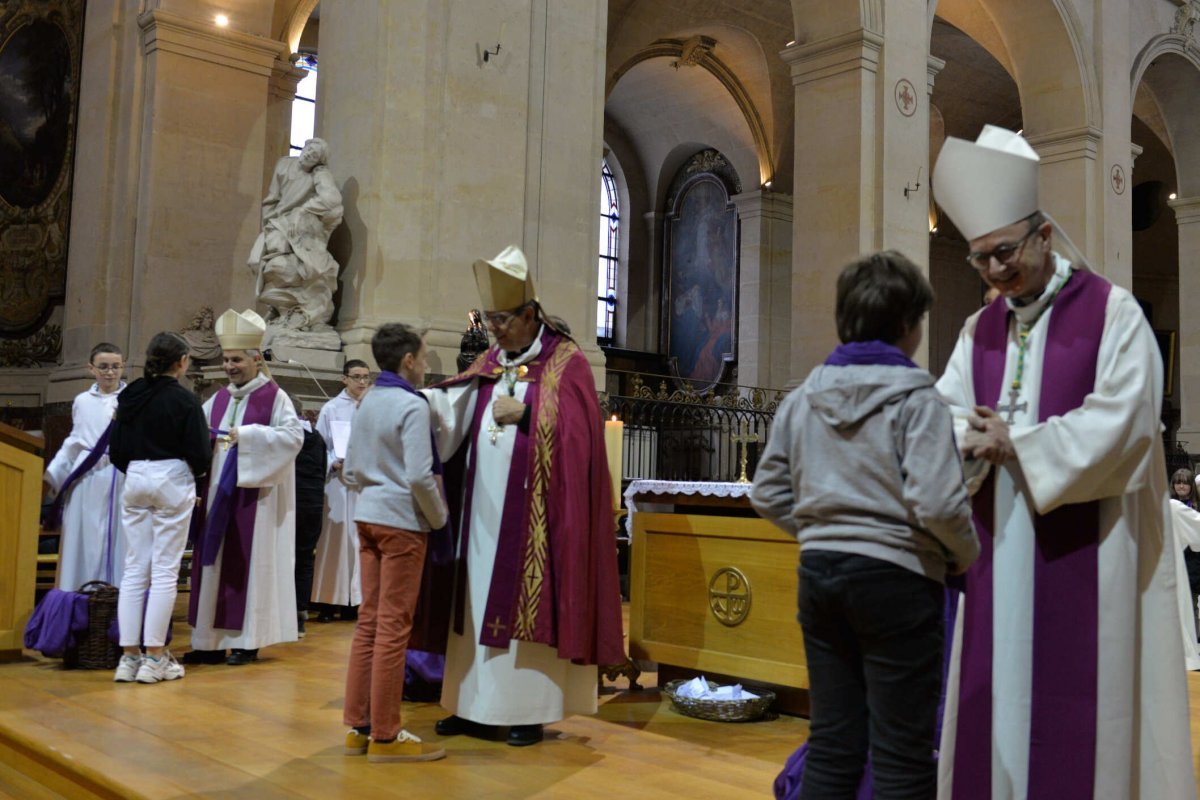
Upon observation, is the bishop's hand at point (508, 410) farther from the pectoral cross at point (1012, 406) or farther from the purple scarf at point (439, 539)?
the pectoral cross at point (1012, 406)

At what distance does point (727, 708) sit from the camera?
5.08m

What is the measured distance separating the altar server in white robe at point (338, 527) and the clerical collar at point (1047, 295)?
5.69 meters

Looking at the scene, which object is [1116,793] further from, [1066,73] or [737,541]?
[1066,73]

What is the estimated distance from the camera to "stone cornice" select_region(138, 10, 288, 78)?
11.3m

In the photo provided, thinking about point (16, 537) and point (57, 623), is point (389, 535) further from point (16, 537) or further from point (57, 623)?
point (16, 537)

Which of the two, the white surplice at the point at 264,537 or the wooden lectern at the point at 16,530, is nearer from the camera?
the white surplice at the point at 264,537

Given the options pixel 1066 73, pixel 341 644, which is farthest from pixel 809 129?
pixel 341 644

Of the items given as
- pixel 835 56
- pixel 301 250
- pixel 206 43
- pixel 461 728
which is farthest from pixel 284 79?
pixel 461 728

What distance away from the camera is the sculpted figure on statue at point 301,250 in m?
8.66

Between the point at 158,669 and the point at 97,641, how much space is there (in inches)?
21.5

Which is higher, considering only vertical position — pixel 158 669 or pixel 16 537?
pixel 16 537

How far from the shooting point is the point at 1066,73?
1585 centimetres

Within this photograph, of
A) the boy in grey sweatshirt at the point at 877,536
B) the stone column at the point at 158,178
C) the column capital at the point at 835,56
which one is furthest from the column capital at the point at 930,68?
the boy in grey sweatshirt at the point at 877,536

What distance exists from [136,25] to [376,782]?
990 cm
